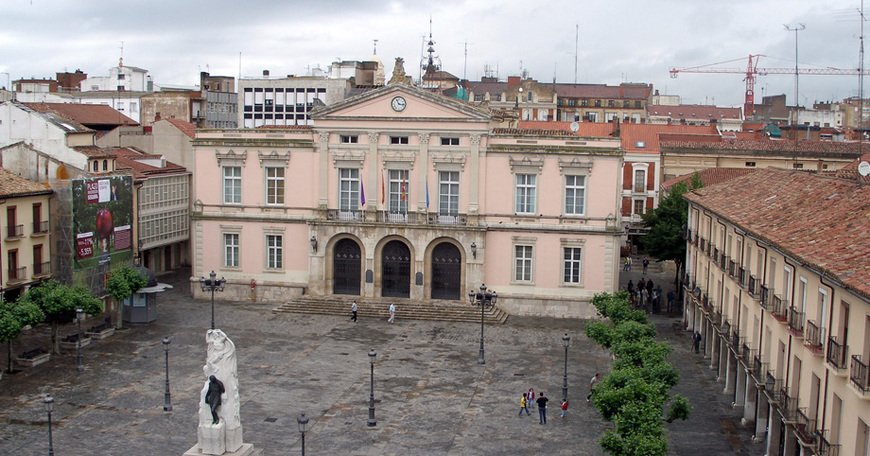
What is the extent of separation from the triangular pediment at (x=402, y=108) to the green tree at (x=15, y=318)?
21.0 m

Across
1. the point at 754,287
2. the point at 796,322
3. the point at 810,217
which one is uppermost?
the point at 810,217

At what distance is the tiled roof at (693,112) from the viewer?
13300 cm

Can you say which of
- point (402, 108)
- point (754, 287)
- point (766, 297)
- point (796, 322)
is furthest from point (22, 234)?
point (796, 322)

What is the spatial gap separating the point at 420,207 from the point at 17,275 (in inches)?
880

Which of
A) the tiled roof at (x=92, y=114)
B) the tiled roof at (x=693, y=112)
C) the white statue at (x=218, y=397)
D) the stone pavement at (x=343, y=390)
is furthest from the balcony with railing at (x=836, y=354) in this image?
the tiled roof at (x=693, y=112)

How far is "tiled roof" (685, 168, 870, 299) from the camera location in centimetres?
2472

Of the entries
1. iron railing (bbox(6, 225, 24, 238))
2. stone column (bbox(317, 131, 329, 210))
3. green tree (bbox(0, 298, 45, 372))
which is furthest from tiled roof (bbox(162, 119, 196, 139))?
green tree (bbox(0, 298, 45, 372))

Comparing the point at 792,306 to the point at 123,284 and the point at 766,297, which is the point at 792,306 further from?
the point at 123,284

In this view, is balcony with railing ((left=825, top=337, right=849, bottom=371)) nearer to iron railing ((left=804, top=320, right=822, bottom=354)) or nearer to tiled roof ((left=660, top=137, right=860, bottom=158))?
iron railing ((left=804, top=320, right=822, bottom=354))

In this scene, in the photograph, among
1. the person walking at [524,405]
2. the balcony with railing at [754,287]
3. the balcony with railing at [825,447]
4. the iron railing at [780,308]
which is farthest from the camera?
the person walking at [524,405]

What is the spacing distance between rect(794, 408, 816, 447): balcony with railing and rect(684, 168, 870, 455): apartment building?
4 centimetres

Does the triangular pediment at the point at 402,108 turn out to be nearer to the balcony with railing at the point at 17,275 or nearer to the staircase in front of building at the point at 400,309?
the staircase in front of building at the point at 400,309

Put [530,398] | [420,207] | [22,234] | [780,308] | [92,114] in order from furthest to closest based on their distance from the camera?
[92,114]
[420,207]
[22,234]
[530,398]
[780,308]

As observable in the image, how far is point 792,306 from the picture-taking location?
2928cm
